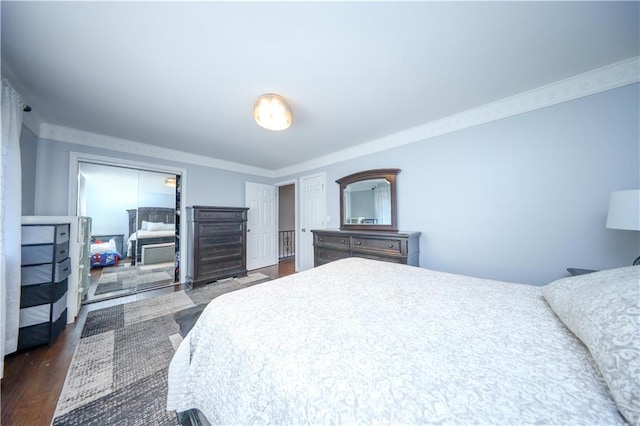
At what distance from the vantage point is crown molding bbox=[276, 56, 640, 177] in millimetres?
1682

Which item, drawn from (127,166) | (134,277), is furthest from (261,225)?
(127,166)

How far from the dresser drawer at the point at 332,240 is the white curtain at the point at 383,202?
0.61m

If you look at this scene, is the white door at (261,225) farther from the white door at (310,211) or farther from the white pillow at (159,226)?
the white pillow at (159,226)

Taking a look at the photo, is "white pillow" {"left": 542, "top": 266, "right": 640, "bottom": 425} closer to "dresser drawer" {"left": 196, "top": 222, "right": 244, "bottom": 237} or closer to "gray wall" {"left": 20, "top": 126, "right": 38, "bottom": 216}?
"dresser drawer" {"left": 196, "top": 222, "right": 244, "bottom": 237}

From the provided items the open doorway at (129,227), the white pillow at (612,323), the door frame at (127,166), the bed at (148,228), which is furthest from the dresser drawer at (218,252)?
the white pillow at (612,323)

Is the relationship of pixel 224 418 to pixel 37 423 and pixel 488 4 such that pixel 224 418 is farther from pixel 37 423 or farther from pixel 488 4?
pixel 488 4

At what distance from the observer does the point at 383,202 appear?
3.11 meters

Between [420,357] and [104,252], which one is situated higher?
[420,357]

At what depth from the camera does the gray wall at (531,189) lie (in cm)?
171

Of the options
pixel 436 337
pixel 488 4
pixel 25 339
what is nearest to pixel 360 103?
pixel 488 4

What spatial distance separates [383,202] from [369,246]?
0.76 m

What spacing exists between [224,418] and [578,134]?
3243 mm

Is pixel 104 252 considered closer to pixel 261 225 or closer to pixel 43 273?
pixel 43 273

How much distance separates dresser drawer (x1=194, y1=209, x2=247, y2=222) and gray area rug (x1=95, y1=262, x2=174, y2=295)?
107cm
